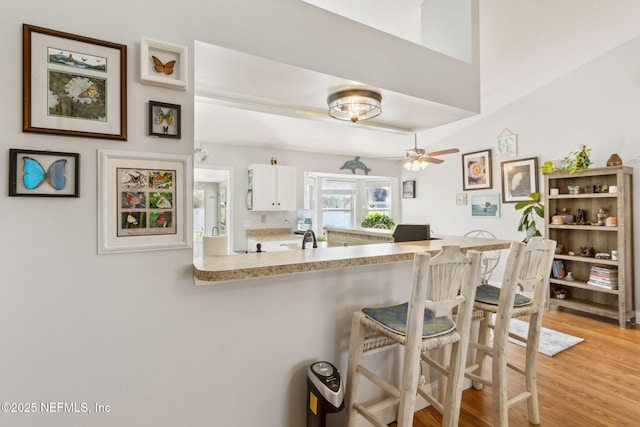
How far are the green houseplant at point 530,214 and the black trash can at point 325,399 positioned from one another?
11.9 ft

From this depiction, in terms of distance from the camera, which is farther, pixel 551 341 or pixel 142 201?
pixel 551 341

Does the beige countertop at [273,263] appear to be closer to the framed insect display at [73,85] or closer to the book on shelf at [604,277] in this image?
the framed insect display at [73,85]

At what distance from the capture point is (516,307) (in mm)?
1868

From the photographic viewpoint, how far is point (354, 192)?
6.48 metres

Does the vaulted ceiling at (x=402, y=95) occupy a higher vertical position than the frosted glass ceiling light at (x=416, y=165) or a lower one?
higher

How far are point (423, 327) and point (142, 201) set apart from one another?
4.35 ft

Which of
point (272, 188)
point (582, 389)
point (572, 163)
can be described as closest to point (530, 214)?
point (572, 163)

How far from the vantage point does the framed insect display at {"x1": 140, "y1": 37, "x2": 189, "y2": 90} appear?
4.00 feet

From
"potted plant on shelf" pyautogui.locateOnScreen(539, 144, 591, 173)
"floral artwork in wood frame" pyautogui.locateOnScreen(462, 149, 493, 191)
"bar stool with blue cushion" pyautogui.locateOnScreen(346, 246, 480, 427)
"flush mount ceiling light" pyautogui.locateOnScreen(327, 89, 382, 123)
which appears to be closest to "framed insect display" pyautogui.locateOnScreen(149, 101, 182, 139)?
"flush mount ceiling light" pyautogui.locateOnScreen(327, 89, 382, 123)

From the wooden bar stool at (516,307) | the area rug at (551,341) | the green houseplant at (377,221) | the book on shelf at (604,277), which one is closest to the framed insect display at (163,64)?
the wooden bar stool at (516,307)

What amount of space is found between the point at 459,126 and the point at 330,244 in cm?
291

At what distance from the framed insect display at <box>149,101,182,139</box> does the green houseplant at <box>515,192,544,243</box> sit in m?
4.25

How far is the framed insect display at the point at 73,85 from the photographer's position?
1.07 meters

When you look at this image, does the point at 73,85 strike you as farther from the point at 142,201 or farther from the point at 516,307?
the point at 516,307
